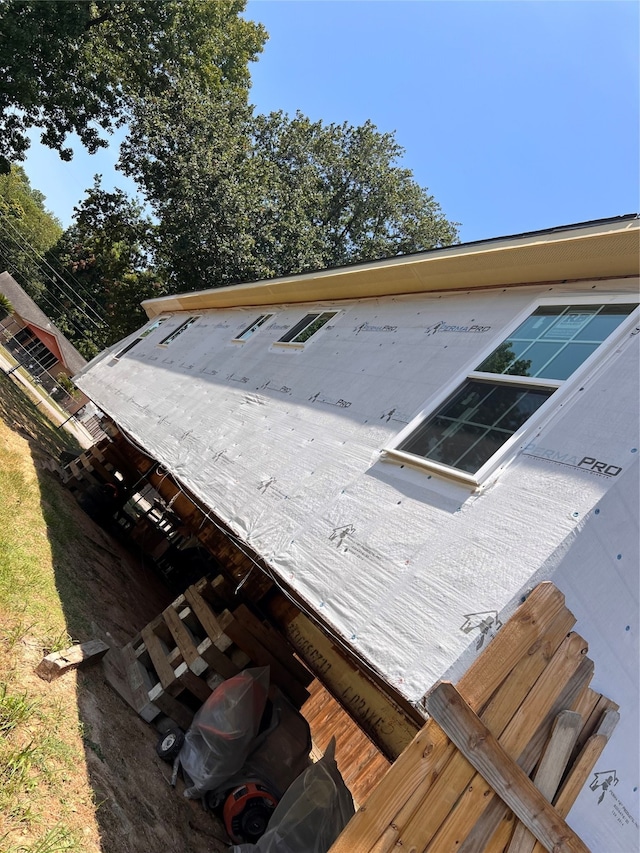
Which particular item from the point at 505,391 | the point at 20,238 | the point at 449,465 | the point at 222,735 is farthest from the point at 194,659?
the point at 20,238

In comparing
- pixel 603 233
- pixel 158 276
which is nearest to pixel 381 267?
pixel 603 233

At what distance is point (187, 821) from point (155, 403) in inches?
234

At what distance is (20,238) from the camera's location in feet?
155

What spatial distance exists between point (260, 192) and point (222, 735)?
19.7 m

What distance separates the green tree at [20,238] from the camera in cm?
4709

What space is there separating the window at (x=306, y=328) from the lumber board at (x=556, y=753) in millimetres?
5620

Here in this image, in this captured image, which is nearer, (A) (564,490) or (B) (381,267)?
(A) (564,490)

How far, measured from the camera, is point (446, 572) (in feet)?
9.30

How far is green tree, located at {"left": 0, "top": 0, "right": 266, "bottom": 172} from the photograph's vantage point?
11.6 metres

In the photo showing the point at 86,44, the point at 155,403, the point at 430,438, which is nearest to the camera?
the point at 430,438

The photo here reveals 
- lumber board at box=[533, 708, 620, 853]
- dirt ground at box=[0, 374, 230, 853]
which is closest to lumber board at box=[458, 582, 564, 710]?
lumber board at box=[533, 708, 620, 853]

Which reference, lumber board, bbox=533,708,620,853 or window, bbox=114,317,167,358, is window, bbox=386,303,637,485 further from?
window, bbox=114,317,167,358

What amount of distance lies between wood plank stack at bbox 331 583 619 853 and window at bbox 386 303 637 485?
1.12 meters

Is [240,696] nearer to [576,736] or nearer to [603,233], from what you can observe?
[576,736]
